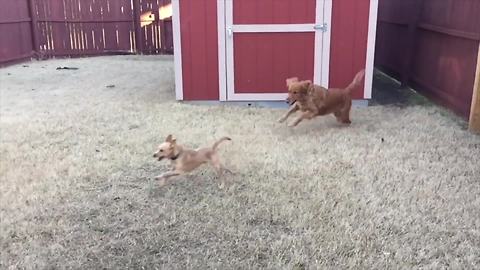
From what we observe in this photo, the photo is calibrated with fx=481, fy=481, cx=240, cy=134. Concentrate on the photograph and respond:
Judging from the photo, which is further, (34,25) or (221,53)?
(34,25)

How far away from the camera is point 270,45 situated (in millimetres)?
5992

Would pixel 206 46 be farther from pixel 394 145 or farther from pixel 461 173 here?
pixel 461 173

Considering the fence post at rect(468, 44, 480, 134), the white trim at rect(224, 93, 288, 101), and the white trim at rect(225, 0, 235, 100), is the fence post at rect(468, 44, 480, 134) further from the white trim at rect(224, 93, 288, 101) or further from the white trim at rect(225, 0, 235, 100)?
the white trim at rect(225, 0, 235, 100)

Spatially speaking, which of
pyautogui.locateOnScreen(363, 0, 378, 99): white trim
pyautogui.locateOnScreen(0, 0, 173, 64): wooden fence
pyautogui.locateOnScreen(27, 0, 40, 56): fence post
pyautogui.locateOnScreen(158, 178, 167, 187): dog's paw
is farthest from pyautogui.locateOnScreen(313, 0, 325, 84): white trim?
pyautogui.locateOnScreen(27, 0, 40, 56): fence post

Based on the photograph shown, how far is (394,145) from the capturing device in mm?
4355

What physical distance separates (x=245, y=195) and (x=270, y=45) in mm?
3177

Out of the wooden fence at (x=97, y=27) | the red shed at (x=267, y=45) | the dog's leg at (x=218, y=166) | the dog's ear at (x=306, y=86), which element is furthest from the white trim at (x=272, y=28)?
the wooden fence at (x=97, y=27)

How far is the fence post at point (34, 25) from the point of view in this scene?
11.2 m

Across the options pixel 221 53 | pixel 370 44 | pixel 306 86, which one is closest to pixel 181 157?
pixel 306 86

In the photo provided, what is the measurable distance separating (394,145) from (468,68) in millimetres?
1804

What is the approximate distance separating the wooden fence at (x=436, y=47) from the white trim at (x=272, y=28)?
1755mm

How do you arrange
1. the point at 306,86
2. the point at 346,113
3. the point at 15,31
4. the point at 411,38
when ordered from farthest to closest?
the point at 15,31 → the point at 411,38 → the point at 346,113 → the point at 306,86

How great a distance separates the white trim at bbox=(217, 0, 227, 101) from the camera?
19.2ft

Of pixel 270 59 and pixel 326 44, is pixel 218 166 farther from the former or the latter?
pixel 326 44
